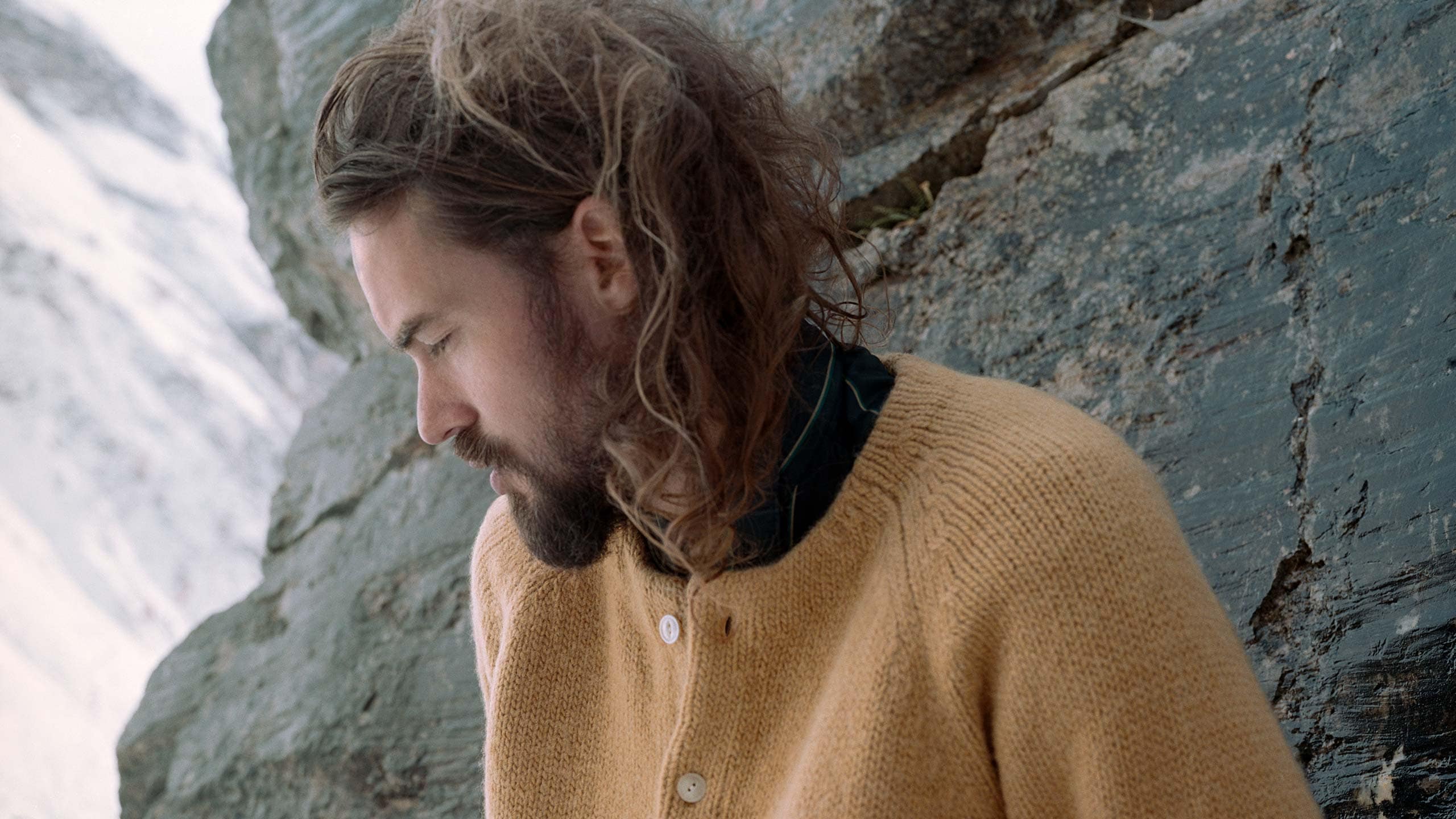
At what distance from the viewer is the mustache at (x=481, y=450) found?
1438 millimetres

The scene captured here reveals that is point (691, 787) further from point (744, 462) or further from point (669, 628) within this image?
point (744, 462)

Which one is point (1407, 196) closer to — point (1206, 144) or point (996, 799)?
point (1206, 144)

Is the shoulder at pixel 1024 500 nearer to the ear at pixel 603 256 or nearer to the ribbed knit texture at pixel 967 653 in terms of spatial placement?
the ribbed knit texture at pixel 967 653

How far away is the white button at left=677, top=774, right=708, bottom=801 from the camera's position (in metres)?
1.35

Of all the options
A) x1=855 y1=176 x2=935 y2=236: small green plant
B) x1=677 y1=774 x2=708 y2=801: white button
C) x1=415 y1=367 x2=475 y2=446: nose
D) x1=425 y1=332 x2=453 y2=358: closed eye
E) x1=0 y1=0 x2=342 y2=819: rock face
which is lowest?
x1=677 y1=774 x2=708 y2=801: white button

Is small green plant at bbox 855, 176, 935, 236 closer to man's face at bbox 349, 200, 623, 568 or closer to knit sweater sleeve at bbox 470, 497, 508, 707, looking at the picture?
knit sweater sleeve at bbox 470, 497, 508, 707

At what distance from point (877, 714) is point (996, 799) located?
0.15 metres

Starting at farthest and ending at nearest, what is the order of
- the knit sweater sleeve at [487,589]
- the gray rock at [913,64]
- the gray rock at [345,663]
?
the gray rock at [345,663]
the gray rock at [913,64]
the knit sweater sleeve at [487,589]

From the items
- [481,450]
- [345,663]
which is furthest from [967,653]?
[345,663]

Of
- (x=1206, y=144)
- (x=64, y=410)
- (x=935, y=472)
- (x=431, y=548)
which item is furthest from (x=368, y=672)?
(x=64, y=410)

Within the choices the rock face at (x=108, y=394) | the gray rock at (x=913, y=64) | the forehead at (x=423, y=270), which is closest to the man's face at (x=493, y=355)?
the forehead at (x=423, y=270)

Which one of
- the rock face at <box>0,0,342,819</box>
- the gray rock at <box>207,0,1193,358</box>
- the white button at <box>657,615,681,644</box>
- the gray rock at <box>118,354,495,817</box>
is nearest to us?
the white button at <box>657,615,681,644</box>

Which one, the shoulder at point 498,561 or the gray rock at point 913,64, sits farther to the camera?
the gray rock at point 913,64

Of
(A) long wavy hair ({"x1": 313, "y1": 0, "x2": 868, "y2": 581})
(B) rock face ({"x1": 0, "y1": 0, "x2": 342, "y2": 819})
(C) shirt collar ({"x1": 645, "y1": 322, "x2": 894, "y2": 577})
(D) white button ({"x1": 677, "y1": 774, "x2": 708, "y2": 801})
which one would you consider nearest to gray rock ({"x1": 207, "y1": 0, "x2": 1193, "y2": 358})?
(A) long wavy hair ({"x1": 313, "y1": 0, "x2": 868, "y2": 581})
